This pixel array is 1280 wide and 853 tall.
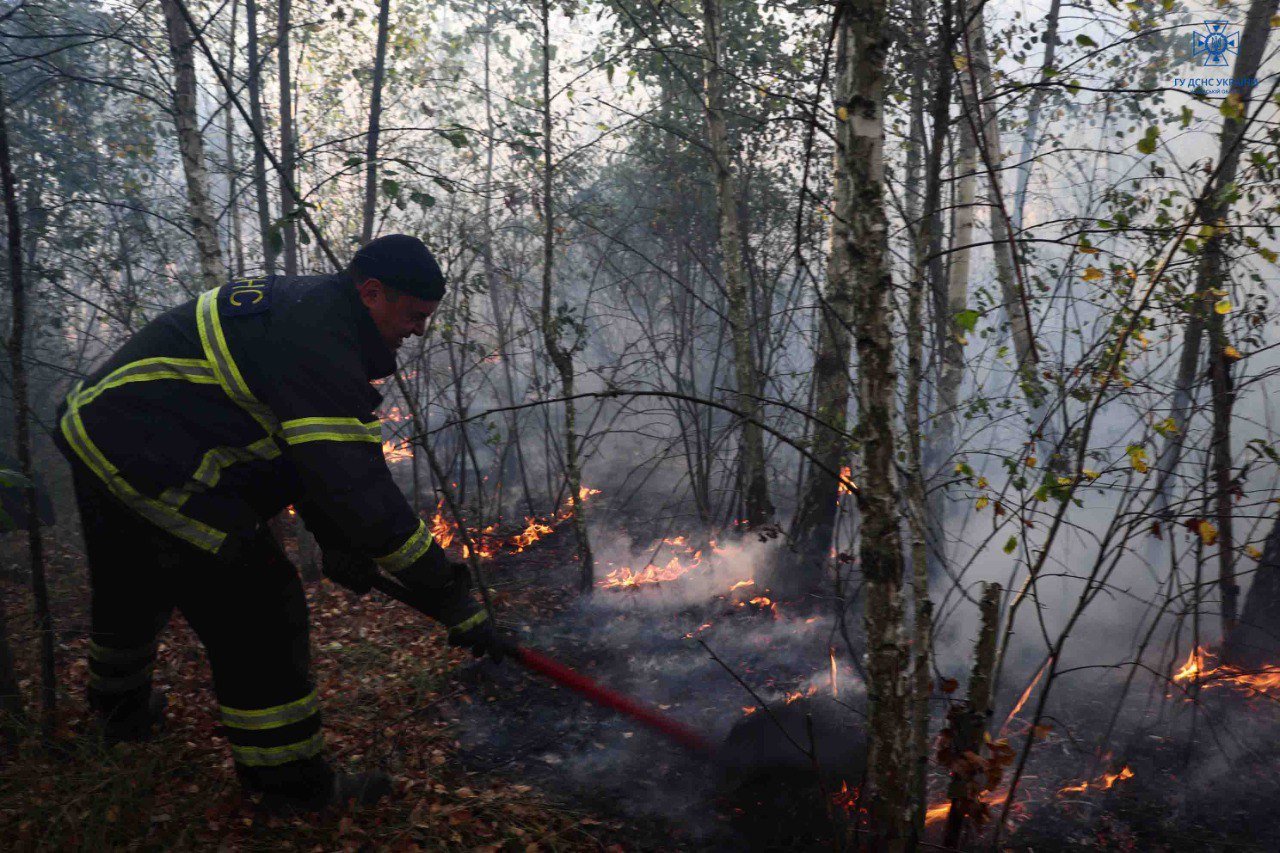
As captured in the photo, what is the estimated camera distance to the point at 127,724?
3.45 meters

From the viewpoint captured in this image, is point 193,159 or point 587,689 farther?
point 193,159

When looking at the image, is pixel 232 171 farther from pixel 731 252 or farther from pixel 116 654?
pixel 116 654

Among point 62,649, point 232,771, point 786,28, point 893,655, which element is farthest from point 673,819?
point 786,28

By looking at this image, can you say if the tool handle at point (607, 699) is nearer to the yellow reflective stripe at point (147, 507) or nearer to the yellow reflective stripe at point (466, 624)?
the yellow reflective stripe at point (466, 624)

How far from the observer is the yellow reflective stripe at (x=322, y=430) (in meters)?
2.79

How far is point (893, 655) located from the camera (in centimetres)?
240

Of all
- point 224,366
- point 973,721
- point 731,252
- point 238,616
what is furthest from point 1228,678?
point 224,366

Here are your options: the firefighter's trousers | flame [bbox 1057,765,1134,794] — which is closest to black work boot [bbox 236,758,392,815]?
the firefighter's trousers

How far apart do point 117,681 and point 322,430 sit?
1682 mm

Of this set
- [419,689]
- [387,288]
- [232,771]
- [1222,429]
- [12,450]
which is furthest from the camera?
[12,450]

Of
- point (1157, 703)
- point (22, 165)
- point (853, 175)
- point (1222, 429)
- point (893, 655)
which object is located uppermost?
point (22, 165)

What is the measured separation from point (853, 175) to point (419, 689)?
376cm

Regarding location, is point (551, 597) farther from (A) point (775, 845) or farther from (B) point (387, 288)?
(B) point (387, 288)

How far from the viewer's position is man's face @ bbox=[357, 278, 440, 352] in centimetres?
321
